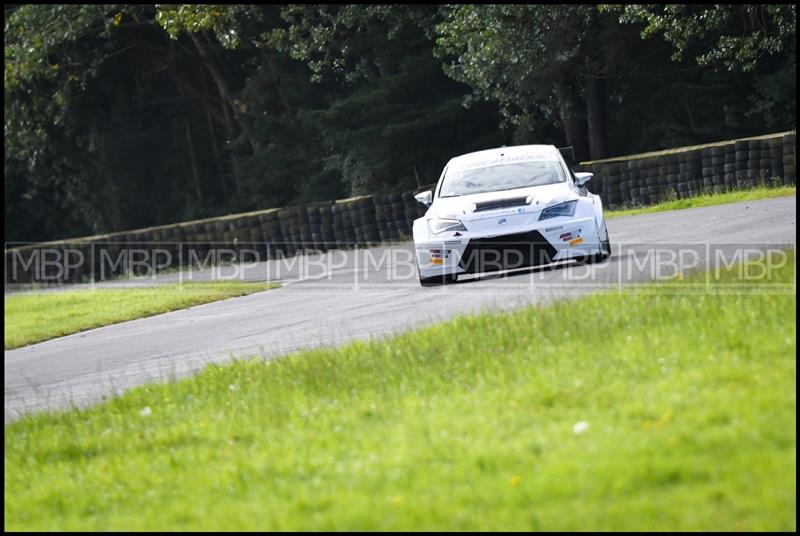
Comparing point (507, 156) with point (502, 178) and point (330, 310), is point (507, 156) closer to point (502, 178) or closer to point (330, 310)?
point (502, 178)

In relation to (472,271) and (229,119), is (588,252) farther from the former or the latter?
(229,119)

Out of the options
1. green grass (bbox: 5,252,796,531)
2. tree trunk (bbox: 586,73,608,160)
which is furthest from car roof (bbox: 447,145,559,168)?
tree trunk (bbox: 586,73,608,160)

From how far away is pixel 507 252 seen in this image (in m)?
15.2

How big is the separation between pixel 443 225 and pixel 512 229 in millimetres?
858

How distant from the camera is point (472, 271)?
15.5 metres

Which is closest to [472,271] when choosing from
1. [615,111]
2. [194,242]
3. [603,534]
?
[603,534]

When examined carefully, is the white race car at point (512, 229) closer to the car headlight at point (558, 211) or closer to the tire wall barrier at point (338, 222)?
the car headlight at point (558, 211)

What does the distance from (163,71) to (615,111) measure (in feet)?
66.0

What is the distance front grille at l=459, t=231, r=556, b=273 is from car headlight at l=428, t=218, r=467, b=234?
234 mm

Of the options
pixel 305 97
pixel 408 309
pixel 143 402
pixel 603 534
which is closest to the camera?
pixel 603 534

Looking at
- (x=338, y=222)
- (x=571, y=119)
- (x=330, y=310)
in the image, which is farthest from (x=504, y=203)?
(x=571, y=119)

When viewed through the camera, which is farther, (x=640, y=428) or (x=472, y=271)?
(x=472, y=271)

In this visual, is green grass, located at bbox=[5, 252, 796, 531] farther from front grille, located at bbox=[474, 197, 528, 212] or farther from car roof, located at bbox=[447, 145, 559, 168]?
car roof, located at bbox=[447, 145, 559, 168]

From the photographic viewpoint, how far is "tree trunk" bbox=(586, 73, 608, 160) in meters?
37.6
